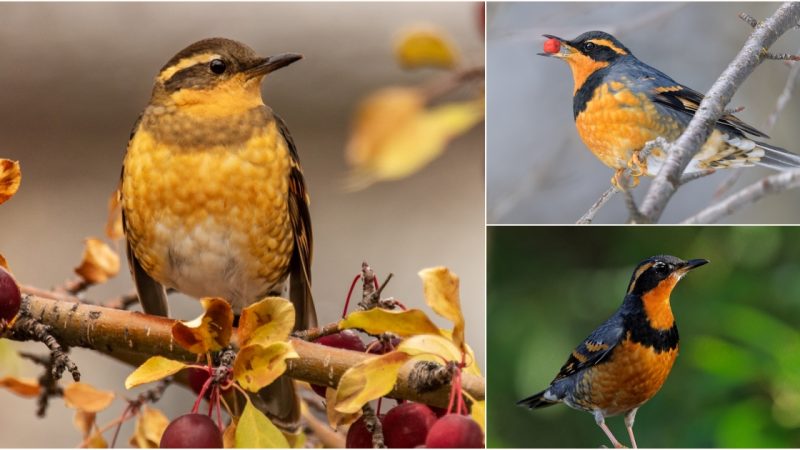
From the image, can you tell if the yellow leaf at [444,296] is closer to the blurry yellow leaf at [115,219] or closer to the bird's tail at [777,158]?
the blurry yellow leaf at [115,219]

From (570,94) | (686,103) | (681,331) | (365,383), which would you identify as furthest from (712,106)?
(365,383)

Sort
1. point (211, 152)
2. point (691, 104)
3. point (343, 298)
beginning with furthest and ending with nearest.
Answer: point (343, 298) < point (691, 104) < point (211, 152)

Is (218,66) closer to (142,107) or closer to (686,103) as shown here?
(142,107)

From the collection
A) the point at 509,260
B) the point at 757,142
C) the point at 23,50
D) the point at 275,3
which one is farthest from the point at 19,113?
the point at 757,142

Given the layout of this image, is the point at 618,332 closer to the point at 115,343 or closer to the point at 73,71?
the point at 115,343

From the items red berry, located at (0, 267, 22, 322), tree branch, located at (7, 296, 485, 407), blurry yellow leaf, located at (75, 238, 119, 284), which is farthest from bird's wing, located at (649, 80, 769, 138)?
red berry, located at (0, 267, 22, 322)
